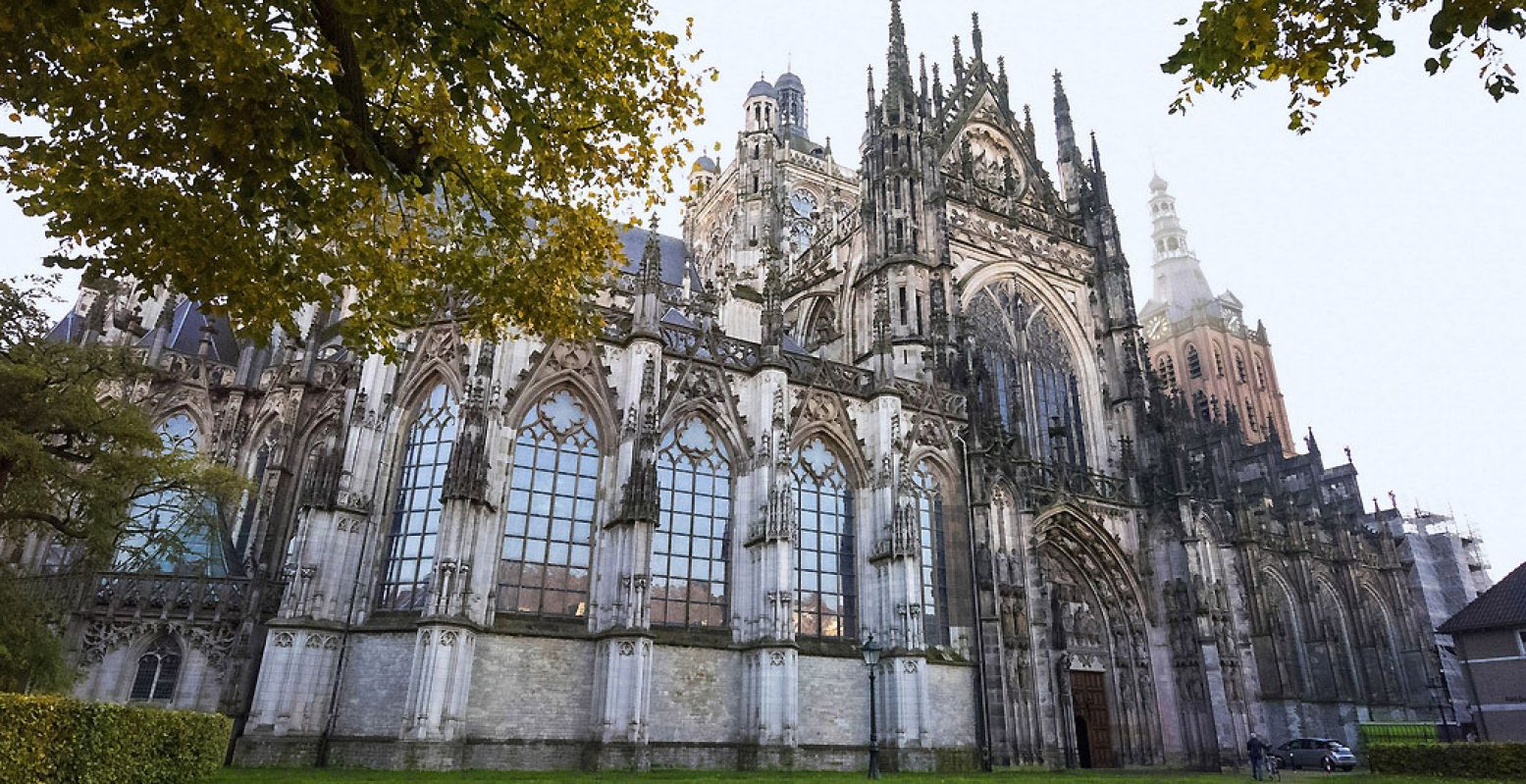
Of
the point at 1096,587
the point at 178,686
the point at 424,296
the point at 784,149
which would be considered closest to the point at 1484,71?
the point at 424,296

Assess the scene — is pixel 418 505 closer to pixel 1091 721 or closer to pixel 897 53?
pixel 1091 721

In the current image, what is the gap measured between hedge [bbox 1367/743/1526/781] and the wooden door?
778cm

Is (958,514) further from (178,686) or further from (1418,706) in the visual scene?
(1418,706)

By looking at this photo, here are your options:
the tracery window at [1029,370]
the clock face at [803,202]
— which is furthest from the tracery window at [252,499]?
the clock face at [803,202]

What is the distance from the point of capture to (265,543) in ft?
70.7

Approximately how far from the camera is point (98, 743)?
387 inches

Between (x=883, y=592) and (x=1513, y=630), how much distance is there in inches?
831

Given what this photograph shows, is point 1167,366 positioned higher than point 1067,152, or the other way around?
point 1167,366

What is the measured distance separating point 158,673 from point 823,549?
51.9ft

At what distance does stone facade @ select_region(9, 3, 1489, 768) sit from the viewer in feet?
59.9

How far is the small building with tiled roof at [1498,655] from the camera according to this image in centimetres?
2700

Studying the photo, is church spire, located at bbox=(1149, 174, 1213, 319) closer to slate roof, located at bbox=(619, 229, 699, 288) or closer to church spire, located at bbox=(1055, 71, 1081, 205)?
church spire, located at bbox=(1055, 71, 1081, 205)

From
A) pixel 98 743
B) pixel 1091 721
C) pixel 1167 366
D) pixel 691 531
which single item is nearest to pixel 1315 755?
pixel 1091 721

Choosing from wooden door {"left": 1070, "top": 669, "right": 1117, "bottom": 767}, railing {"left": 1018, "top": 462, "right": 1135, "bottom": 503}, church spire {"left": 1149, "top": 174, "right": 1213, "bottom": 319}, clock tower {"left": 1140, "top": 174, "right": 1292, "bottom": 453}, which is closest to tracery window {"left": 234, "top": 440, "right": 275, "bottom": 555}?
railing {"left": 1018, "top": 462, "right": 1135, "bottom": 503}
